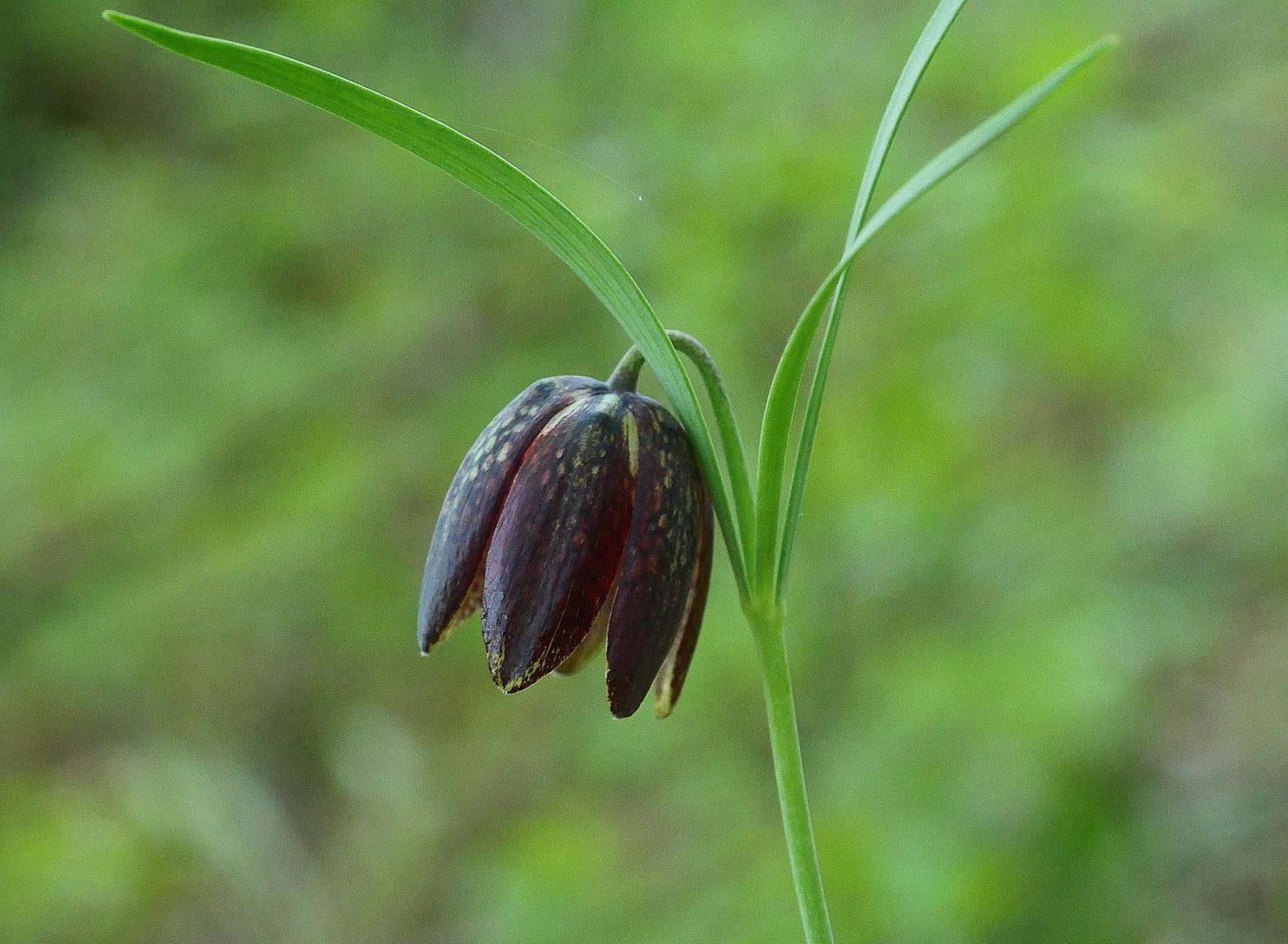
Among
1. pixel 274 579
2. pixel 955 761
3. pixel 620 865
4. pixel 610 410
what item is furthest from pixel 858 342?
pixel 610 410

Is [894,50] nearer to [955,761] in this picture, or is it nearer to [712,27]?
[712,27]

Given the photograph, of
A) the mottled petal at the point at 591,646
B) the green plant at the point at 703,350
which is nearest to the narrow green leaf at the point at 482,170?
the green plant at the point at 703,350

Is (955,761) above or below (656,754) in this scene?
below

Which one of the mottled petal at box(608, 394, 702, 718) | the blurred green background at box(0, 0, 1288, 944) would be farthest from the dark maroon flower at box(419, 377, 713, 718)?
the blurred green background at box(0, 0, 1288, 944)

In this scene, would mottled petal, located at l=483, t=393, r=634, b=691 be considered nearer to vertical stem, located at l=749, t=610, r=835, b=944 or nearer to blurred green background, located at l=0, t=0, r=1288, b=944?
vertical stem, located at l=749, t=610, r=835, b=944

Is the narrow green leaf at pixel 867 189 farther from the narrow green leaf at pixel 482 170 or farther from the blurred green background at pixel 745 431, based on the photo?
the blurred green background at pixel 745 431

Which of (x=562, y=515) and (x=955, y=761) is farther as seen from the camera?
(x=955, y=761)
